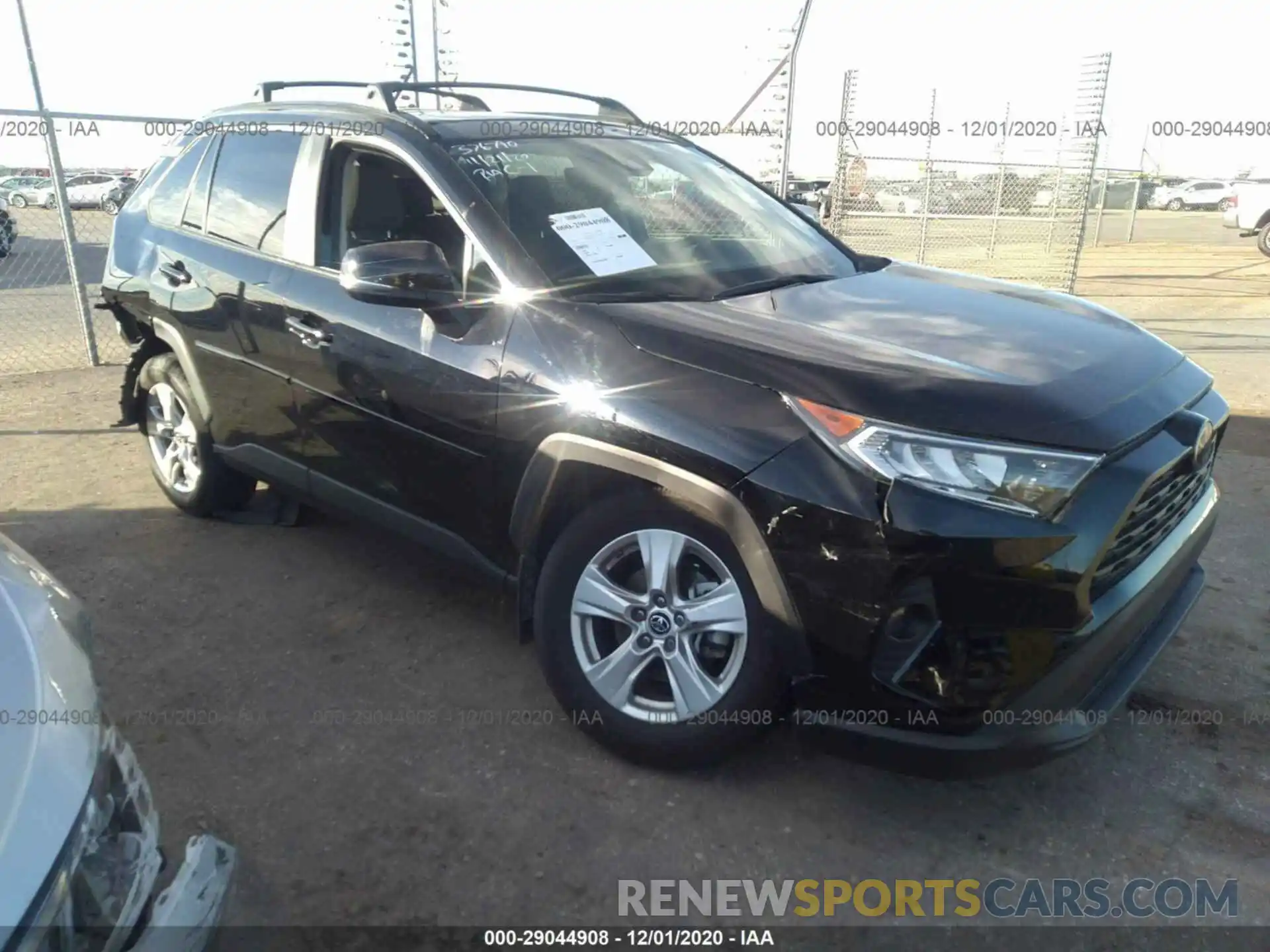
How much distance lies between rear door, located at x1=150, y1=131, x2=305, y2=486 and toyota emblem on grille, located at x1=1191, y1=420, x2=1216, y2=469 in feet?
9.96

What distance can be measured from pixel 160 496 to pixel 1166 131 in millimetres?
11784

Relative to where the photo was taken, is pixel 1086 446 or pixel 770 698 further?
pixel 770 698

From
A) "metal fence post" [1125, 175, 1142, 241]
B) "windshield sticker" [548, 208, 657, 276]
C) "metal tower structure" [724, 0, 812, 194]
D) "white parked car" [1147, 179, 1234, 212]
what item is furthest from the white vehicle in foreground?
"white parked car" [1147, 179, 1234, 212]

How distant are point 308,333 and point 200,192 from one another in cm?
132

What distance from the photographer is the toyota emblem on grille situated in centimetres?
266

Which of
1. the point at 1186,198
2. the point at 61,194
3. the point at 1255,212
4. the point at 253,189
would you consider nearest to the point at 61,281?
the point at 61,194

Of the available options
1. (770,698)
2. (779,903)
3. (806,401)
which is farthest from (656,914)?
(806,401)

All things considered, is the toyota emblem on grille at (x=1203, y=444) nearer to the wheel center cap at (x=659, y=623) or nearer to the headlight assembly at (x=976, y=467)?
the headlight assembly at (x=976, y=467)

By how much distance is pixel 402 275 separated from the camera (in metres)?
2.91

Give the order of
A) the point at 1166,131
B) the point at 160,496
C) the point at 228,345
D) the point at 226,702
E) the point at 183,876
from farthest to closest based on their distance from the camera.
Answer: the point at 1166,131, the point at 160,496, the point at 228,345, the point at 226,702, the point at 183,876

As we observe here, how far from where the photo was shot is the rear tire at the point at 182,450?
4465 millimetres

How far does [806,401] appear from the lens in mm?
2355

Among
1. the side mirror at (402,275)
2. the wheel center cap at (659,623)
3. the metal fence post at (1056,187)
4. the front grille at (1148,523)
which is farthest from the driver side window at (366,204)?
the metal fence post at (1056,187)

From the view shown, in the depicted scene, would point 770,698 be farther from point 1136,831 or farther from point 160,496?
point 160,496
